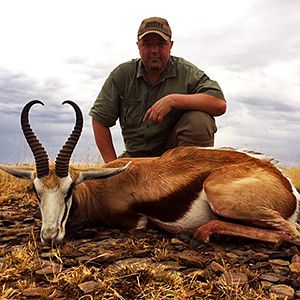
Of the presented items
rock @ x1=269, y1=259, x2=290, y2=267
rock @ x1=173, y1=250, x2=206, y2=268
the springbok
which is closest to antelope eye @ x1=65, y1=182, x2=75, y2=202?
the springbok

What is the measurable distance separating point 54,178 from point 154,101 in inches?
104

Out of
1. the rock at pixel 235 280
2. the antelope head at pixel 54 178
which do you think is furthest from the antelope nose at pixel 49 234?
the rock at pixel 235 280

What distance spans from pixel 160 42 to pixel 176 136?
1.30m

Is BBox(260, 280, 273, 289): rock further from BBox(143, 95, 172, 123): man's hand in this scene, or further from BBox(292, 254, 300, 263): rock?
BBox(143, 95, 172, 123): man's hand

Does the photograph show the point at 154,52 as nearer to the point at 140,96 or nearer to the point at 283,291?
the point at 140,96

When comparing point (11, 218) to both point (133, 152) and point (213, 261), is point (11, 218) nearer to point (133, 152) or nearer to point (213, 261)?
point (133, 152)

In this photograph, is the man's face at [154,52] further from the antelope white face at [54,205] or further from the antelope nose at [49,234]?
the antelope nose at [49,234]

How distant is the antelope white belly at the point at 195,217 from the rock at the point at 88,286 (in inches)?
64.0

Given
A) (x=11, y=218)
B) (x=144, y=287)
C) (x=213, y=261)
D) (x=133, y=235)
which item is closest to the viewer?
(x=144, y=287)

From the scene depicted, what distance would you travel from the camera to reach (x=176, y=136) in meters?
6.21

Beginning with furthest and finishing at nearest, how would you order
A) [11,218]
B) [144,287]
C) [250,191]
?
[11,218]
[250,191]
[144,287]

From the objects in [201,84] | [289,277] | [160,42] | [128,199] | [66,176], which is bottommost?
[289,277]

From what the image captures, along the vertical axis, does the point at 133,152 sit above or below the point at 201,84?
below

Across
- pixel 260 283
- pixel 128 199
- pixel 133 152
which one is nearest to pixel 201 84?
pixel 133 152
